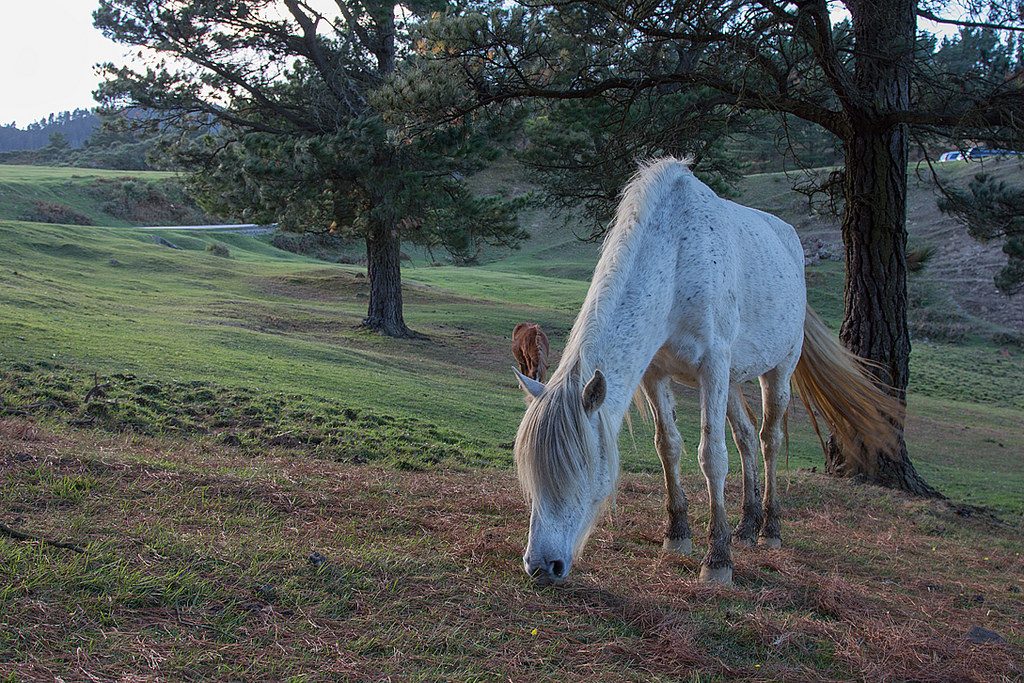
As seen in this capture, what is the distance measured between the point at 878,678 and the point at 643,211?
2996mm

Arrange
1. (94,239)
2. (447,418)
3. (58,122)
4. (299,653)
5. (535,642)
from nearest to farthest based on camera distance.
Result: (299,653) < (535,642) < (447,418) < (94,239) < (58,122)

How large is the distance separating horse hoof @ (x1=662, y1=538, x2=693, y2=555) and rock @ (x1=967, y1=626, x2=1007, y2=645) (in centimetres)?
173

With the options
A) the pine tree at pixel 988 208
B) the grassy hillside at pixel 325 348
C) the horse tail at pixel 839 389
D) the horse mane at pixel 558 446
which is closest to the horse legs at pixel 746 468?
the grassy hillside at pixel 325 348

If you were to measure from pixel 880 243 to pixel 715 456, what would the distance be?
5124 mm

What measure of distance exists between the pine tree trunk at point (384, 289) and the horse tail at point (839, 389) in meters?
13.4

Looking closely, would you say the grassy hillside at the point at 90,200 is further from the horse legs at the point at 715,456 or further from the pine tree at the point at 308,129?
the horse legs at the point at 715,456

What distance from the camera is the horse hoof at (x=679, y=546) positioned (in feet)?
18.5

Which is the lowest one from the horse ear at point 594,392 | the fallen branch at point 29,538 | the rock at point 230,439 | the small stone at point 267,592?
the rock at point 230,439

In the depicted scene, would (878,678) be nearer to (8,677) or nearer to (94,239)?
(8,677)

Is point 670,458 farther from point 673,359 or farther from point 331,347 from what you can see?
point 331,347

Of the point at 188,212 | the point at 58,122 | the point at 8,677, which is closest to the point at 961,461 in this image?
the point at 8,677

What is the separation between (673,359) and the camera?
17.9 feet

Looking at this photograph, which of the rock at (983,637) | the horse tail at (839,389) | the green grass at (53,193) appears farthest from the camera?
the green grass at (53,193)

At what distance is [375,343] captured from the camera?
18781 millimetres
